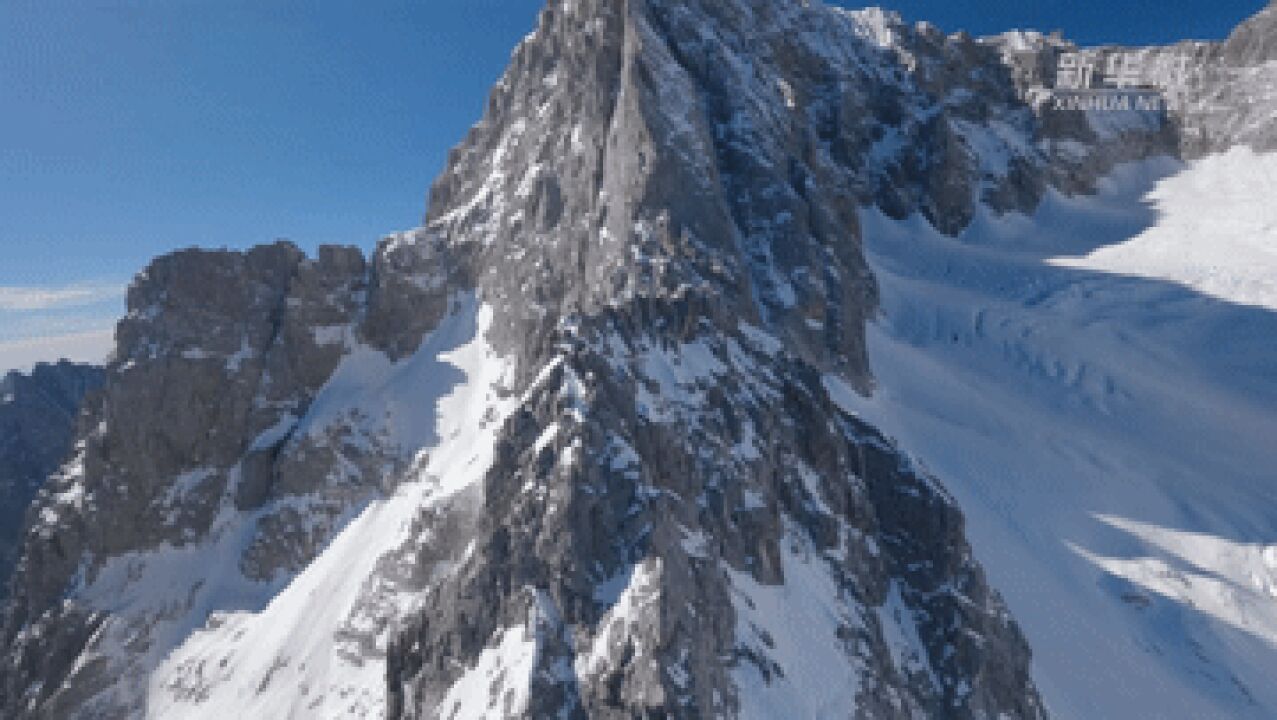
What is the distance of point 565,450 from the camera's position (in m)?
28.4

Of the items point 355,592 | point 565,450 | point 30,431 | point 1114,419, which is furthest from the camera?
point 30,431

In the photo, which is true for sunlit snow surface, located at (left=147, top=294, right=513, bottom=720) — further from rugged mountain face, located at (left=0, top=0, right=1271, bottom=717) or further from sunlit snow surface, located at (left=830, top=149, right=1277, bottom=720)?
sunlit snow surface, located at (left=830, top=149, right=1277, bottom=720)

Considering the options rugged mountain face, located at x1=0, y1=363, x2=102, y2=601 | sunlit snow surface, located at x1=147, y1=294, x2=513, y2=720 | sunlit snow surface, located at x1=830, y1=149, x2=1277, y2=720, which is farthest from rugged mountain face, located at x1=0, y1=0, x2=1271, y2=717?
rugged mountain face, located at x1=0, y1=363, x2=102, y2=601

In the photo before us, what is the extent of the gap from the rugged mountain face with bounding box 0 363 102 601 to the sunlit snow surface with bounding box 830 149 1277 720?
4027 inches

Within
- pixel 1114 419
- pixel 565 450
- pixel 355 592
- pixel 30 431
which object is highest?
pixel 565 450

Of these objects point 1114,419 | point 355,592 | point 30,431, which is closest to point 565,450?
point 355,592

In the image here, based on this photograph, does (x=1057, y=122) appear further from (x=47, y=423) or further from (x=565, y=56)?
(x=47, y=423)

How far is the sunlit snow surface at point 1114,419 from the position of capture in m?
39.8

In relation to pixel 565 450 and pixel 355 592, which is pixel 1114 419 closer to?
pixel 565 450

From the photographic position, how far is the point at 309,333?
7000 cm

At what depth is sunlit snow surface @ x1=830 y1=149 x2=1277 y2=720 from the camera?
39812mm

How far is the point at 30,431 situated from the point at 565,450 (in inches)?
4451

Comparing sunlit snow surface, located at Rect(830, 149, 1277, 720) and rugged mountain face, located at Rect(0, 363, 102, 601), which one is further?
rugged mountain face, located at Rect(0, 363, 102, 601)

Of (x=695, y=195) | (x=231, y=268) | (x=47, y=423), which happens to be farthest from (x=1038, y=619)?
(x=47, y=423)
